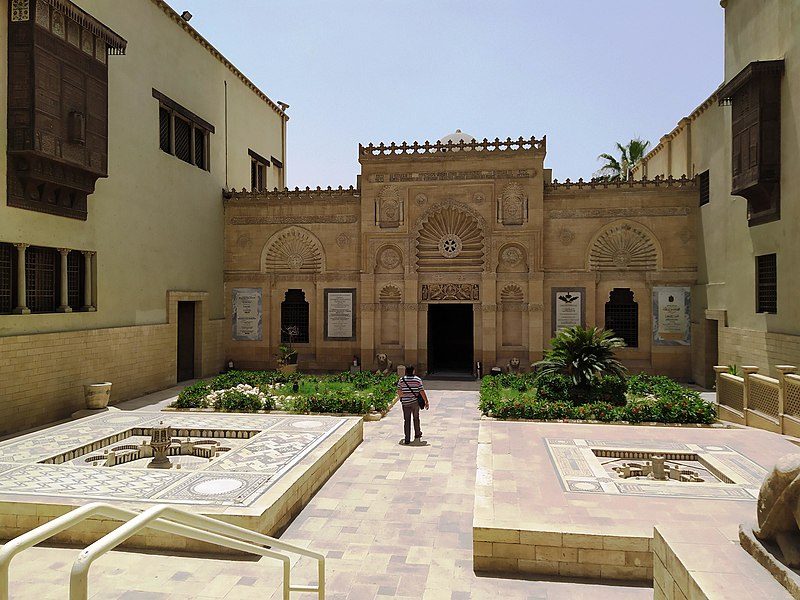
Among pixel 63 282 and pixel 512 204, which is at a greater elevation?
pixel 512 204

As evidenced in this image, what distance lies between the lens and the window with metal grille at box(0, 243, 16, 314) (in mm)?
11945

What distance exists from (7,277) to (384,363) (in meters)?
11.6

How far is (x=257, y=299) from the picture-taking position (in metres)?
21.5

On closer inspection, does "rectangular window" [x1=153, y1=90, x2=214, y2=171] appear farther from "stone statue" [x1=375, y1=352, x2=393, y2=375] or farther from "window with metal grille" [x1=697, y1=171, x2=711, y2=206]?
"window with metal grille" [x1=697, y1=171, x2=711, y2=206]

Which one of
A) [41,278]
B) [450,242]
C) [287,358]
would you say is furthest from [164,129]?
[450,242]

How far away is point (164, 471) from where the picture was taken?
8.33 metres

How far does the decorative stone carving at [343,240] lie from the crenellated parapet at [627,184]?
726cm

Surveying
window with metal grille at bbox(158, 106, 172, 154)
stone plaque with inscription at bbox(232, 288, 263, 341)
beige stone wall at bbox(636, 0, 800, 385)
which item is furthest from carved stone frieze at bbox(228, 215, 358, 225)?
beige stone wall at bbox(636, 0, 800, 385)

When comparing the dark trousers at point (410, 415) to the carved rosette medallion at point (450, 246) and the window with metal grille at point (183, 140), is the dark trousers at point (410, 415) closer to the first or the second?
the carved rosette medallion at point (450, 246)

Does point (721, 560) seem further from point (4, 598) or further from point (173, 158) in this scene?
point (173, 158)

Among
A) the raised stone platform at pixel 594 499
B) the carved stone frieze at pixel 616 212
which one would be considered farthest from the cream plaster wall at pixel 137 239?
the carved stone frieze at pixel 616 212

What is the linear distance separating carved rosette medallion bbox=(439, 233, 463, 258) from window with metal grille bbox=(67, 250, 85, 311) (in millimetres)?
11274

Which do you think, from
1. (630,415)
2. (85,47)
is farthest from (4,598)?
(85,47)

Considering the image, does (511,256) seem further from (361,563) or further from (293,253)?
(361,563)
